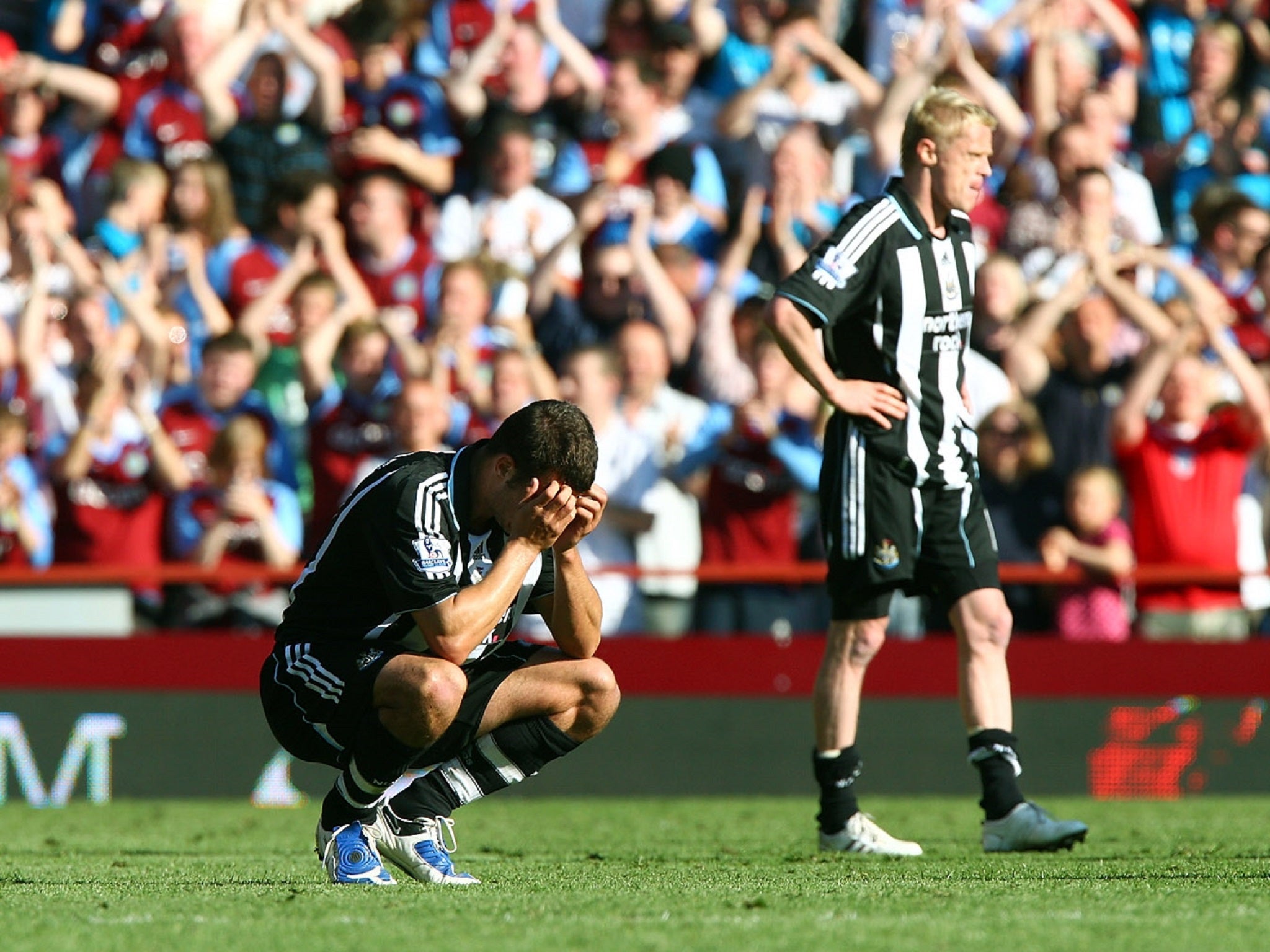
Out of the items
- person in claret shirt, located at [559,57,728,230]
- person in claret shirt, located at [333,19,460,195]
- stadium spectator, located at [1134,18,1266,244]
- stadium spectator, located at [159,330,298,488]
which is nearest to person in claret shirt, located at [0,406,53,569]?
stadium spectator, located at [159,330,298,488]

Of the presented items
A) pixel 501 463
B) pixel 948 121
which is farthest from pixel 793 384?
pixel 501 463

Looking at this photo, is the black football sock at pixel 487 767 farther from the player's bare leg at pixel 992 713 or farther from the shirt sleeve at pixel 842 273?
the shirt sleeve at pixel 842 273

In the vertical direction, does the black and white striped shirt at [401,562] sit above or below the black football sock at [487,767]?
above

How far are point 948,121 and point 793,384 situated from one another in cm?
353

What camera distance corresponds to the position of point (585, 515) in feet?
16.8

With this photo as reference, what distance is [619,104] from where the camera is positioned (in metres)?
12.0

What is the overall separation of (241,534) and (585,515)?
5.27m

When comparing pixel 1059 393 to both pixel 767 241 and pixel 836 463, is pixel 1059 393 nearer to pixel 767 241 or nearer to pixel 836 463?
pixel 767 241

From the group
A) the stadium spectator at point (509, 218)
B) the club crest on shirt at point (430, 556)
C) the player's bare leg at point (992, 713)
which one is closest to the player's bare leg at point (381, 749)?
the club crest on shirt at point (430, 556)

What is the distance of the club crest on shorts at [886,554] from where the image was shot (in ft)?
21.6

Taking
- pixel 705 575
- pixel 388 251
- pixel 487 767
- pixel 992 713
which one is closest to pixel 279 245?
pixel 388 251

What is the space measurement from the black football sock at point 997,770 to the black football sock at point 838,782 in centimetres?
41

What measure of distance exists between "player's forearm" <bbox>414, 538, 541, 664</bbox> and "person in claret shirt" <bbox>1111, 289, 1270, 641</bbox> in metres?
5.56

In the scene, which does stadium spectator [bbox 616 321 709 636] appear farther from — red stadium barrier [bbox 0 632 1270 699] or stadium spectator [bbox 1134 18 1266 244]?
stadium spectator [bbox 1134 18 1266 244]
